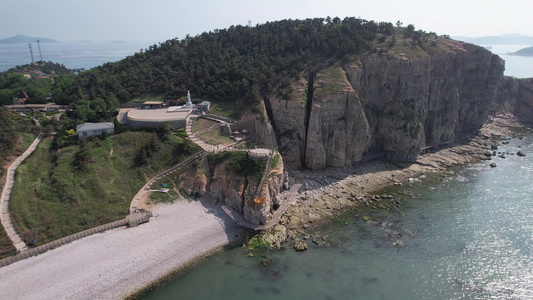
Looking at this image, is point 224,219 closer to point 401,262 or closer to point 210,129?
point 210,129

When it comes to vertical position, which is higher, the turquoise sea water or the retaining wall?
the retaining wall

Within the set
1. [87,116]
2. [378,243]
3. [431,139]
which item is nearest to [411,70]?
[431,139]

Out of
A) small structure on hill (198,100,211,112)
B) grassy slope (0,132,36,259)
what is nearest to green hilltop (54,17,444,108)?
small structure on hill (198,100,211,112)

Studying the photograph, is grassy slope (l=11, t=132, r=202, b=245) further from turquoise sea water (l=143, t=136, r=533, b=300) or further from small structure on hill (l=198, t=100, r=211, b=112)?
turquoise sea water (l=143, t=136, r=533, b=300)

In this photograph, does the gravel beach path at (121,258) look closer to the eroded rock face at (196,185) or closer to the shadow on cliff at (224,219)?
the shadow on cliff at (224,219)

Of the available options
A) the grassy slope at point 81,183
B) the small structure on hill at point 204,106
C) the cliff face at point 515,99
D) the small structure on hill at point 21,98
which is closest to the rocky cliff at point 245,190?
the grassy slope at point 81,183

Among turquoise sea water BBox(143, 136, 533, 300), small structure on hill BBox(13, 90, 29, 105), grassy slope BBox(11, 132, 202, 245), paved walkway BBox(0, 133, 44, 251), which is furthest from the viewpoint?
small structure on hill BBox(13, 90, 29, 105)

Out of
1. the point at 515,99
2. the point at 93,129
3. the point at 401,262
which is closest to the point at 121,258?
the point at 93,129

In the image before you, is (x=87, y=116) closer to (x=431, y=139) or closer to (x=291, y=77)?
(x=291, y=77)
